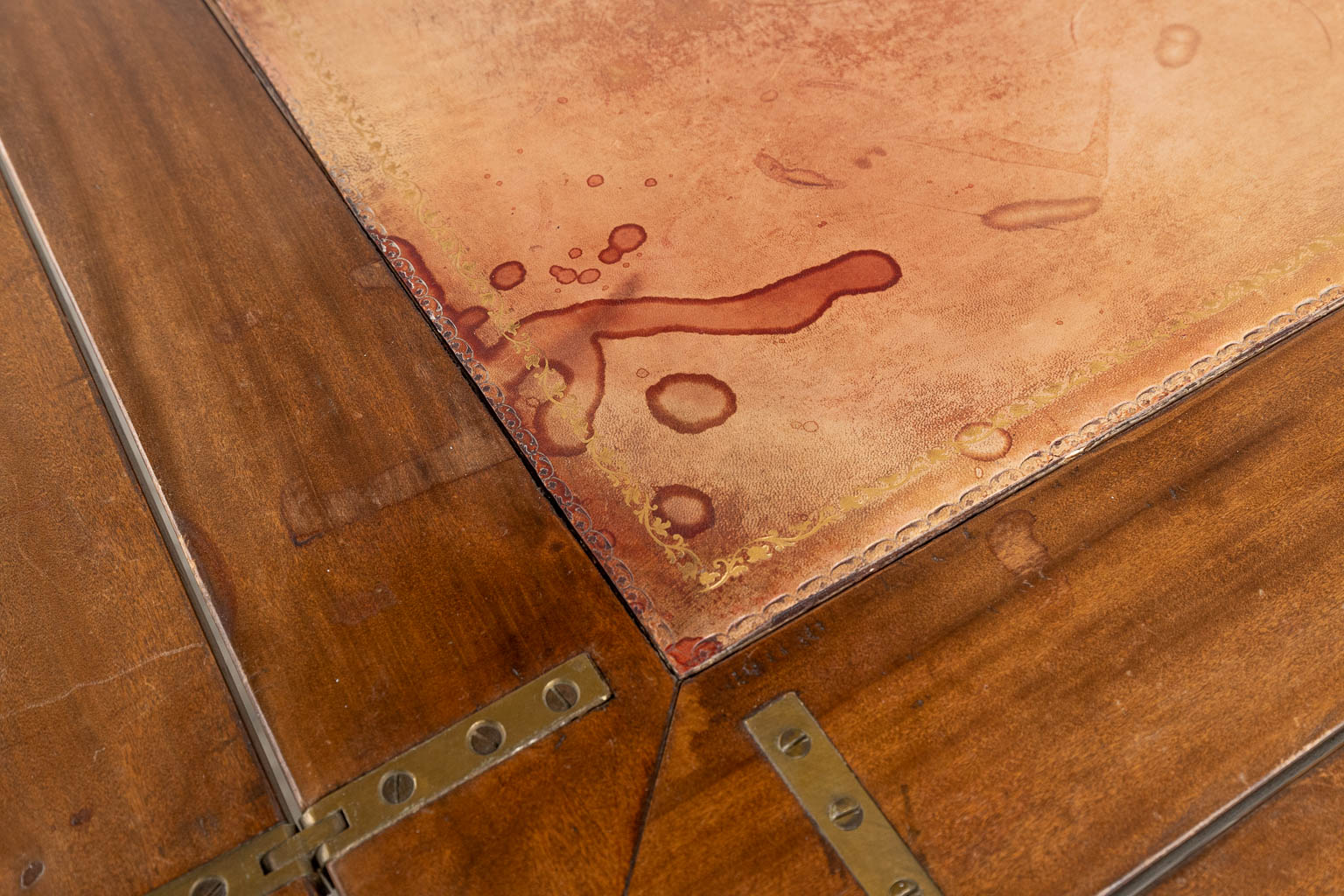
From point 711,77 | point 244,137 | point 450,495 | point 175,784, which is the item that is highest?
point 711,77

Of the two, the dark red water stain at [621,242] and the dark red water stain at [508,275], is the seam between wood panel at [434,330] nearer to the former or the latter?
the dark red water stain at [508,275]

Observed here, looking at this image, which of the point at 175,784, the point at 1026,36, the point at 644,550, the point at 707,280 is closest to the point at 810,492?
the point at 644,550

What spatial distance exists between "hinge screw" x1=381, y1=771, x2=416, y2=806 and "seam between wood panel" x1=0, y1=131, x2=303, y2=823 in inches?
3.0

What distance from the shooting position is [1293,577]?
90 cm

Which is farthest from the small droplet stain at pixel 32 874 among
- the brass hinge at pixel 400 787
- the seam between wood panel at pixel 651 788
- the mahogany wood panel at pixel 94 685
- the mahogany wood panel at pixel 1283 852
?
the mahogany wood panel at pixel 1283 852

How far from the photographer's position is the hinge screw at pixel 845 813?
767mm

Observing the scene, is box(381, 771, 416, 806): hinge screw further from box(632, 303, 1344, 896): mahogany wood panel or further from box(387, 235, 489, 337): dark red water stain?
box(387, 235, 489, 337): dark red water stain

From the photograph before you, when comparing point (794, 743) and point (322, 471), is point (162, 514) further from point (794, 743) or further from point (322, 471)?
point (794, 743)

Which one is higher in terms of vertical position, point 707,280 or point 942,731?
point 707,280

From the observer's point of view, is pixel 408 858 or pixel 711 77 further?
pixel 711 77

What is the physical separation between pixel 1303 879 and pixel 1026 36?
3.94 ft

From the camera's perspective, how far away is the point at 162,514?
0.91 meters

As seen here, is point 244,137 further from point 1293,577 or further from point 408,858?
point 1293,577

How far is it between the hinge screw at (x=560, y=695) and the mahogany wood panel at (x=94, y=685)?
0.85 ft
